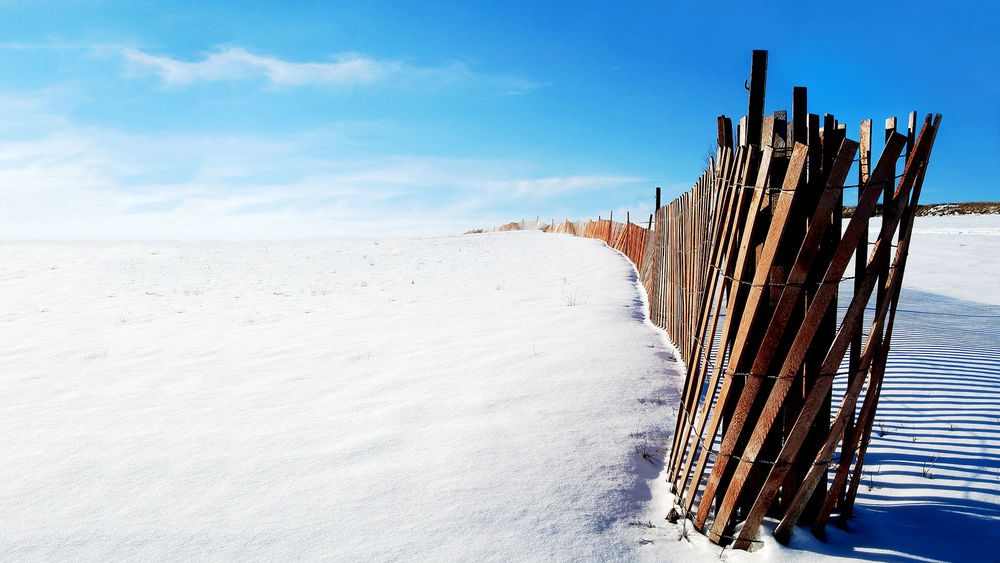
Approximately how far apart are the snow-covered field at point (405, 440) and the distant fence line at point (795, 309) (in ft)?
0.68

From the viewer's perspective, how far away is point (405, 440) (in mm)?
3051

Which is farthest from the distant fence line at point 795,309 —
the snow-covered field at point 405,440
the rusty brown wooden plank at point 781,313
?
the snow-covered field at point 405,440

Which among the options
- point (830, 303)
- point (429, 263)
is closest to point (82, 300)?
point (429, 263)

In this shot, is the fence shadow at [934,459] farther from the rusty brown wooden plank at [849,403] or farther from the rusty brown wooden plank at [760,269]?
the rusty brown wooden plank at [760,269]

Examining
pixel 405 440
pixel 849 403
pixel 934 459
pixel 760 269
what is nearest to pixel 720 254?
pixel 760 269

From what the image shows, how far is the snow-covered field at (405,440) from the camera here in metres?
2.21

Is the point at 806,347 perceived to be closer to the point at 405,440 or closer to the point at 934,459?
the point at 934,459

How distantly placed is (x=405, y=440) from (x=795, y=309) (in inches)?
77.7

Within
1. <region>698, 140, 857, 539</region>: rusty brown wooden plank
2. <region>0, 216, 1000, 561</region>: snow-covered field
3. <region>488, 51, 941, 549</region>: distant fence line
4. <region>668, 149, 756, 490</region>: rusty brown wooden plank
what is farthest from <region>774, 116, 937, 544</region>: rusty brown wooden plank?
<region>668, 149, 756, 490</region>: rusty brown wooden plank

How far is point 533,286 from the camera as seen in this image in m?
9.77

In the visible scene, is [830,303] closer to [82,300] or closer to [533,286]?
[533,286]

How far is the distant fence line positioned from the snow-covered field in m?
0.21

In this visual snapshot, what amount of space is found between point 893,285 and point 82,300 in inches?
401

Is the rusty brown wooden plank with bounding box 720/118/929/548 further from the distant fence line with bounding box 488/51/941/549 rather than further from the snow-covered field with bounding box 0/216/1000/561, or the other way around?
the snow-covered field with bounding box 0/216/1000/561
